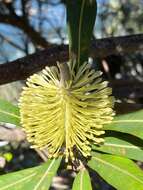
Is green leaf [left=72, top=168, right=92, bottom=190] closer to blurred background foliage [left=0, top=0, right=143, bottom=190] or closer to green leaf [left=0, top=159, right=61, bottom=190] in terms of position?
green leaf [left=0, top=159, right=61, bottom=190]

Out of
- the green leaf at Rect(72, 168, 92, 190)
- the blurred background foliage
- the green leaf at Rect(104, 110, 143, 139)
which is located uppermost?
the blurred background foliage

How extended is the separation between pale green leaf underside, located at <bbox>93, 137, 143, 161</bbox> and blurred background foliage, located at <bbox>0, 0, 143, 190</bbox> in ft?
1.19

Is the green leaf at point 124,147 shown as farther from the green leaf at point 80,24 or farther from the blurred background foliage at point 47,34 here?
the blurred background foliage at point 47,34

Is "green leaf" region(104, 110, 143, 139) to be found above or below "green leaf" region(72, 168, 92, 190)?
above

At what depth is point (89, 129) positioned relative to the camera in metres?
0.96

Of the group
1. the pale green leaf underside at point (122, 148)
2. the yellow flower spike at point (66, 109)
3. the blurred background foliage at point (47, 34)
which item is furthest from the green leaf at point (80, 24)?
the blurred background foliage at point (47, 34)

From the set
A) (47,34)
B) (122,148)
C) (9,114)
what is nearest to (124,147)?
(122,148)

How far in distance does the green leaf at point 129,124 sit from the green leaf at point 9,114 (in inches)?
8.4

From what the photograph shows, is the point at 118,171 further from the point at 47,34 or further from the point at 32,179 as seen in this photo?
the point at 47,34

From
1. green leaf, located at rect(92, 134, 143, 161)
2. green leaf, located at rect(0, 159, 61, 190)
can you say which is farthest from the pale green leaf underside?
green leaf, located at rect(0, 159, 61, 190)

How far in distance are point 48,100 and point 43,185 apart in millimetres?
167

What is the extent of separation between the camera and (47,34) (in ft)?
17.1

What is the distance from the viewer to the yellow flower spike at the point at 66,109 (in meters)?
0.96

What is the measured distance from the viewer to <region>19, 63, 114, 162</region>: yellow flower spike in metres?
0.96
